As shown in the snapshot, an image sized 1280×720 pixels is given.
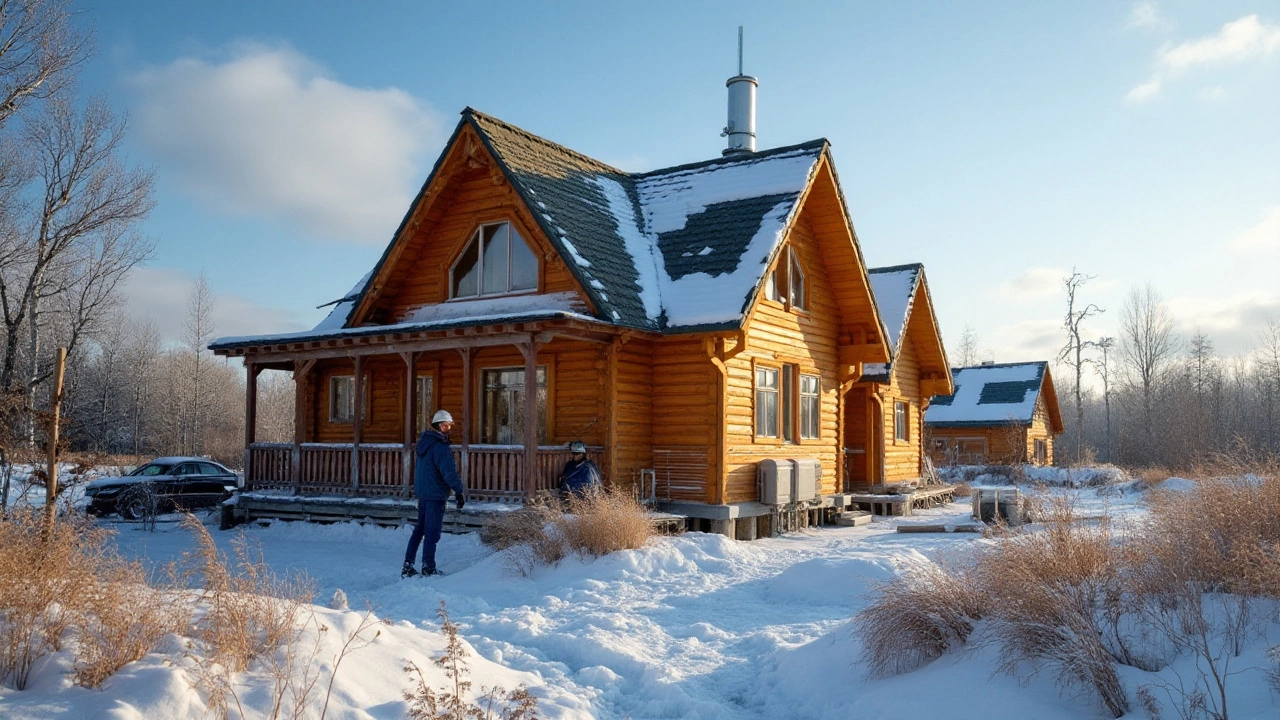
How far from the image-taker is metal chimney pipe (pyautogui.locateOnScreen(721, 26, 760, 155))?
2466 centimetres

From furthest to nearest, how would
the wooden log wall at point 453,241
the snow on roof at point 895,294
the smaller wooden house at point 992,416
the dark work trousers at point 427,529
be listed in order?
1. the smaller wooden house at point 992,416
2. the snow on roof at point 895,294
3. the wooden log wall at point 453,241
4. the dark work trousers at point 427,529

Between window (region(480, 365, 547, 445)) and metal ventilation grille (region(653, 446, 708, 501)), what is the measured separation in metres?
2.74

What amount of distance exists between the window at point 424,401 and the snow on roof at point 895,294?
11.3 meters

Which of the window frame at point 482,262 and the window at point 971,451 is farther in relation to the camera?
the window at point 971,451

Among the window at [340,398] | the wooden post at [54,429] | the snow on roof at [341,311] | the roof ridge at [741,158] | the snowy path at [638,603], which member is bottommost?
the snowy path at [638,603]

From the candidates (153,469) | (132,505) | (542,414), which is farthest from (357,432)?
(153,469)

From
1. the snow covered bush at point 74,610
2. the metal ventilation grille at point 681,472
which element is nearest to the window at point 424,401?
the metal ventilation grille at point 681,472

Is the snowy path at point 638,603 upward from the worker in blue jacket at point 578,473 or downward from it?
downward

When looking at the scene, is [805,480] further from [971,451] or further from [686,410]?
[971,451]

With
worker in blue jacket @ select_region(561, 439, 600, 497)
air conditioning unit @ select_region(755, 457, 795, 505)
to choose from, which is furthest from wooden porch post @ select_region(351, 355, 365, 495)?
air conditioning unit @ select_region(755, 457, 795, 505)

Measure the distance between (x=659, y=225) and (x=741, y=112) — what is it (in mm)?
6687

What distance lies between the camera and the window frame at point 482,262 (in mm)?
17516

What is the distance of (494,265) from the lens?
18156mm

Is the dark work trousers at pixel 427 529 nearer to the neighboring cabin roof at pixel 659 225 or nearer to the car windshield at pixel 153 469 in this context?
the neighboring cabin roof at pixel 659 225
